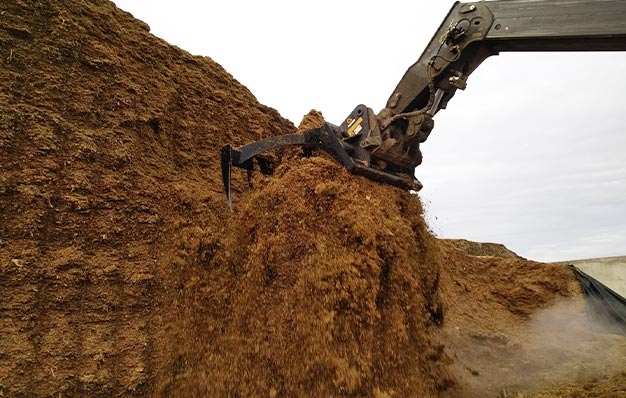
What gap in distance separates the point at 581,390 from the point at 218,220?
450 cm

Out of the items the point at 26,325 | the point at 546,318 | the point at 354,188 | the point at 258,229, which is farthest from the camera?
the point at 546,318

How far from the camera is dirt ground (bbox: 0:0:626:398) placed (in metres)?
3.44

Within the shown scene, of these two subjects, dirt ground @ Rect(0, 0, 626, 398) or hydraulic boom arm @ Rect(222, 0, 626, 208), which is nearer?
hydraulic boom arm @ Rect(222, 0, 626, 208)

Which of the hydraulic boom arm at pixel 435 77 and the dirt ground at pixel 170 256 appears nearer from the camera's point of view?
the hydraulic boom arm at pixel 435 77

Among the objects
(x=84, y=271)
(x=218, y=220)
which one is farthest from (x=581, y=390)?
(x=84, y=271)

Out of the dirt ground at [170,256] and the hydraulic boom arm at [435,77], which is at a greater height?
the hydraulic boom arm at [435,77]

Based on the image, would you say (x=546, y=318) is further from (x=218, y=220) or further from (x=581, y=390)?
(x=218, y=220)

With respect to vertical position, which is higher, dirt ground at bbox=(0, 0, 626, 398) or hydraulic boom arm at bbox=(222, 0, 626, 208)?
hydraulic boom arm at bbox=(222, 0, 626, 208)

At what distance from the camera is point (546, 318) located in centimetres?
816

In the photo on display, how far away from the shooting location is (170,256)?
4785 mm

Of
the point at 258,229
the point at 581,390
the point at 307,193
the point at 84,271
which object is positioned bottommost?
the point at 84,271

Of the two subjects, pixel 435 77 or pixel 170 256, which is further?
pixel 170 256

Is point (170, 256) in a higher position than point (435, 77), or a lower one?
lower

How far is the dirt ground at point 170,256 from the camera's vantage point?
344cm
